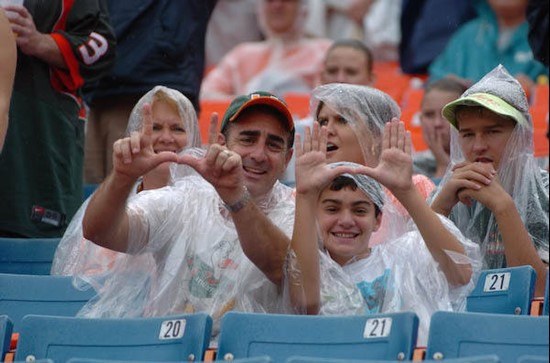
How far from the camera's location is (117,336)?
15.0ft

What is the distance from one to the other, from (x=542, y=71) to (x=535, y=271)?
13.4 ft

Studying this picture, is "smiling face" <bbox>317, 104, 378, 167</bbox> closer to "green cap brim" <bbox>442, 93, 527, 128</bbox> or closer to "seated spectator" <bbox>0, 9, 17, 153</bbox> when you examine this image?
"green cap brim" <bbox>442, 93, 527, 128</bbox>

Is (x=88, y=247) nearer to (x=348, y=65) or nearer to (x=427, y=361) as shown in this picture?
(x=427, y=361)

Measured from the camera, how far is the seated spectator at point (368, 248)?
4.76 meters

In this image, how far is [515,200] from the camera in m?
5.59

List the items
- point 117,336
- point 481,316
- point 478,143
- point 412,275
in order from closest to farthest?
point 481,316 < point 117,336 < point 412,275 < point 478,143

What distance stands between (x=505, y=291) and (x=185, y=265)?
1148mm

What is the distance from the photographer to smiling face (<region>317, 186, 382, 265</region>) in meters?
5.04

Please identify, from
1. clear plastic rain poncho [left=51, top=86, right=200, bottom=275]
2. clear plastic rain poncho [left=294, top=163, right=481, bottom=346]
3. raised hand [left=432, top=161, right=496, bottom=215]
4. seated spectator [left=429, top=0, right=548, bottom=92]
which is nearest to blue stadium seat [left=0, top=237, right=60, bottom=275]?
clear plastic rain poncho [left=51, top=86, right=200, bottom=275]

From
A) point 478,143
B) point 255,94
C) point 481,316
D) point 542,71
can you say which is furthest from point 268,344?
point 542,71

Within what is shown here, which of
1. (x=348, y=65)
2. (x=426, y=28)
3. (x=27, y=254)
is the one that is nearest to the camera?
(x=27, y=254)

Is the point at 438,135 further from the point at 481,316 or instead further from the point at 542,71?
the point at 481,316

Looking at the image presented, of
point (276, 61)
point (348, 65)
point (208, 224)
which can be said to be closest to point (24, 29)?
point (208, 224)

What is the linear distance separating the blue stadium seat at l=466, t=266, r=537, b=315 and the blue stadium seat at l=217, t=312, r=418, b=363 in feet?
2.68
